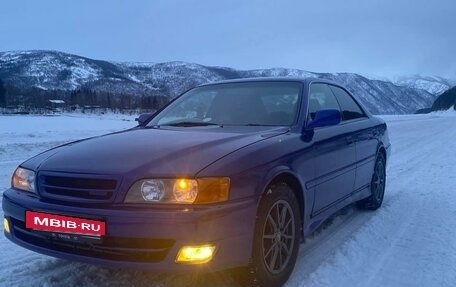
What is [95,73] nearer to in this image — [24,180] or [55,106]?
[55,106]

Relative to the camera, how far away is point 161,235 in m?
2.49

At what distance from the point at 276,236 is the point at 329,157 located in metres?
1.06

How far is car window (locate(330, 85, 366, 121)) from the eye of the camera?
4.72 m

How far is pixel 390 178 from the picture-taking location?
728cm

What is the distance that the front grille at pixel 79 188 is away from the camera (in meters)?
2.60

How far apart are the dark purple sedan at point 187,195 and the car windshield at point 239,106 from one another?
3 centimetres

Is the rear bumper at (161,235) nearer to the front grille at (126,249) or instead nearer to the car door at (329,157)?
the front grille at (126,249)

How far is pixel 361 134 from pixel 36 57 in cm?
19015

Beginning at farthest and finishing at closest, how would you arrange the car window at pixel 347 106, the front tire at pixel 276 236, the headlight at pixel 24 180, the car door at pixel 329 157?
the car window at pixel 347 106, the car door at pixel 329 157, the headlight at pixel 24 180, the front tire at pixel 276 236

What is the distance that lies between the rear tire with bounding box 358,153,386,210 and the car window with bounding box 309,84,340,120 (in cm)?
115

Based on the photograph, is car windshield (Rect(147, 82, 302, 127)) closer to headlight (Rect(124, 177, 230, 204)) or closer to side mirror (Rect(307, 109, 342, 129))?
side mirror (Rect(307, 109, 342, 129))

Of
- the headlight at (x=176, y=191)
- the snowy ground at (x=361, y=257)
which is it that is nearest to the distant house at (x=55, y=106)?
the snowy ground at (x=361, y=257)

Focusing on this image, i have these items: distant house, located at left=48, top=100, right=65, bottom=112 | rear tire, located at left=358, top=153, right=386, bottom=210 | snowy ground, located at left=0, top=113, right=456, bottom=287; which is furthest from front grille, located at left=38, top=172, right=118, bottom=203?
distant house, located at left=48, top=100, right=65, bottom=112

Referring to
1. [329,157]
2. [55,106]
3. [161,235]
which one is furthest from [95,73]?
[161,235]
